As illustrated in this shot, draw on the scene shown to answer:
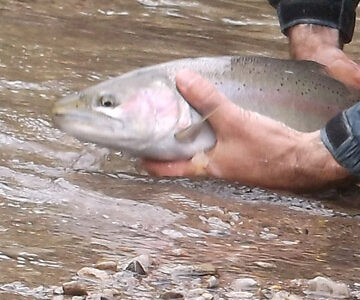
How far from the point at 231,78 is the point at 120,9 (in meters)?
2.71

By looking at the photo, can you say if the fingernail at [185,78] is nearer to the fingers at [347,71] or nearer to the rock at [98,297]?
the fingers at [347,71]

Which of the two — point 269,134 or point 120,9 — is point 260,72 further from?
point 120,9

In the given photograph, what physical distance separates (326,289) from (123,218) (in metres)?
0.51

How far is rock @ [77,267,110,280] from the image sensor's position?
1629 mm

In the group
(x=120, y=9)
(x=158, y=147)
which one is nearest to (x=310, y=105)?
(x=158, y=147)

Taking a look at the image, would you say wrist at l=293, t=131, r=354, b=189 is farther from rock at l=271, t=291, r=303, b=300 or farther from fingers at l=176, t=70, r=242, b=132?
rock at l=271, t=291, r=303, b=300

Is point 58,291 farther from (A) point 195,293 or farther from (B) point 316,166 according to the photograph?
(B) point 316,166

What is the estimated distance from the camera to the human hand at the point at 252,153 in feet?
7.89

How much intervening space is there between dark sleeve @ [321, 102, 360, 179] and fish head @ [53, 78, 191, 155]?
1.17ft

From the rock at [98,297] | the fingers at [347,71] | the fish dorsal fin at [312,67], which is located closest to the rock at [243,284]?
the rock at [98,297]

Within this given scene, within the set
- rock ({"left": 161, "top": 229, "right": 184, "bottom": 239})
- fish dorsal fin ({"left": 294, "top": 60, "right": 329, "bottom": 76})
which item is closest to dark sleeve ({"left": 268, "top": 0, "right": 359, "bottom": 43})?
fish dorsal fin ({"left": 294, "top": 60, "right": 329, "bottom": 76})

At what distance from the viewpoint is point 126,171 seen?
2.52 m

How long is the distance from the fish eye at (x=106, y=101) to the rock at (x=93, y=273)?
88 centimetres

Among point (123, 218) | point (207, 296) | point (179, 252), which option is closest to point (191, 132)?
point (123, 218)
